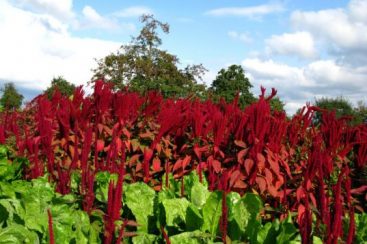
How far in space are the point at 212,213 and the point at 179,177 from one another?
1376mm

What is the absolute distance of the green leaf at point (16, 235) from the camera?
2.42 metres

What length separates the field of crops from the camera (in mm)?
2660

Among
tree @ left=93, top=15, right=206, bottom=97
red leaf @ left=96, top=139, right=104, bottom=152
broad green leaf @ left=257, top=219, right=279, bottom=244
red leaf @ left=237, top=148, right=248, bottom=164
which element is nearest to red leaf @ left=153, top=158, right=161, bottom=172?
red leaf @ left=96, top=139, right=104, bottom=152

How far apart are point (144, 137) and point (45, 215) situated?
5.45ft

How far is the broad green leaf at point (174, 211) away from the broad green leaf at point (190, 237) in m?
0.21

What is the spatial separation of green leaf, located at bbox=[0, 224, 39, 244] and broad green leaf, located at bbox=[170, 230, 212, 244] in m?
0.70

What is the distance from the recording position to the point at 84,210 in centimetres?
299

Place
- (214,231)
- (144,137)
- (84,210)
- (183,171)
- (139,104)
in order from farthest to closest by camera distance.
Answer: (139,104) < (144,137) < (183,171) < (84,210) < (214,231)

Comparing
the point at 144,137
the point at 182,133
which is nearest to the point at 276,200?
the point at 182,133

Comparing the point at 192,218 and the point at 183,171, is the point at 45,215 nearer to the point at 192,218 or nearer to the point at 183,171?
the point at 192,218

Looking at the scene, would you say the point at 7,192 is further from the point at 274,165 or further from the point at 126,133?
the point at 274,165

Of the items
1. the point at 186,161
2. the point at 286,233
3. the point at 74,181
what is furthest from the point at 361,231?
the point at 74,181

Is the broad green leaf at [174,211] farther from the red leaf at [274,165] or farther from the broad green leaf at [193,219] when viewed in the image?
the red leaf at [274,165]

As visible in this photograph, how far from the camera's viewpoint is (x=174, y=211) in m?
2.83
